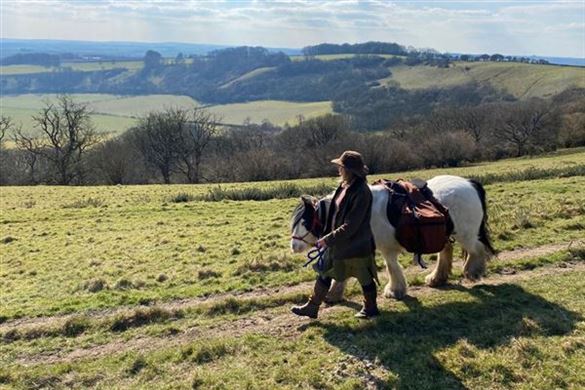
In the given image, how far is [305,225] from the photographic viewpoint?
8742 millimetres

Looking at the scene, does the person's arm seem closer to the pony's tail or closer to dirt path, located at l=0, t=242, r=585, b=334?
dirt path, located at l=0, t=242, r=585, b=334

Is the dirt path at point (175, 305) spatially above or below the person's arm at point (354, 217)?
below

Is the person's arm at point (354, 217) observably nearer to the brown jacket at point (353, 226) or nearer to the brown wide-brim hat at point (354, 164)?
the brown jacket at point (353, 226)

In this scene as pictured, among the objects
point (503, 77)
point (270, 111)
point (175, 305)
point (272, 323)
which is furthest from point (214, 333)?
point (503, 77)

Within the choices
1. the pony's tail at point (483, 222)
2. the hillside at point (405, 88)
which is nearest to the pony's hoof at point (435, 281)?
the pony's tail at point (483, 222)

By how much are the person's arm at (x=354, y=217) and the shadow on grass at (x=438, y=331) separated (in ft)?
5.00

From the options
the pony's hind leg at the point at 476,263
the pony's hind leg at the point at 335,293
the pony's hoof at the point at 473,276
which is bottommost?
the pony's hind leg at the point at 335,293

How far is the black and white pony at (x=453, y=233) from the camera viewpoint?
28.9 ft

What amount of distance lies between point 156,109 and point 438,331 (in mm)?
167900

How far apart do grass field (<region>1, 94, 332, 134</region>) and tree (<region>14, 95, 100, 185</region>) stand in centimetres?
5571

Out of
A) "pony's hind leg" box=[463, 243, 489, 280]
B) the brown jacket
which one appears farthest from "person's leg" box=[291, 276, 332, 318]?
"pony's hind leg" box=[463, 243, 489, 280]

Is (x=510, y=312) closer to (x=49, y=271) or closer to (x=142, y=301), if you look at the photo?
(x=142, y=301)

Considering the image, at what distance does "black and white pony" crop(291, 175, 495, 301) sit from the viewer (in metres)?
8.80

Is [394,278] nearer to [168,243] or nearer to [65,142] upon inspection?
[168,243]
